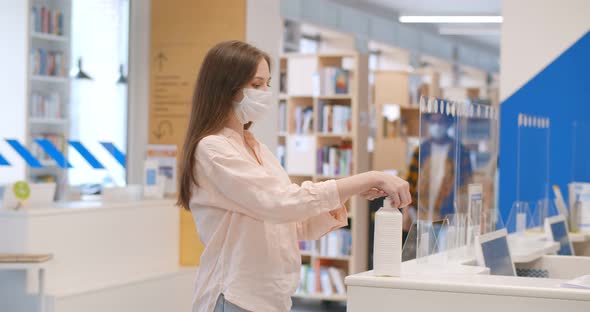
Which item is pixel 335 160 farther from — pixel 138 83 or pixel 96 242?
pixel 96 242

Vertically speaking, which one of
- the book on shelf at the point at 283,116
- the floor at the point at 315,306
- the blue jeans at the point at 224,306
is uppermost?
the book on shelf at the point at 283,116

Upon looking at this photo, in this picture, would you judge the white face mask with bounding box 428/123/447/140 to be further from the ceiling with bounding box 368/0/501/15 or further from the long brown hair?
the ceiling with bounding box 368/0/501/15

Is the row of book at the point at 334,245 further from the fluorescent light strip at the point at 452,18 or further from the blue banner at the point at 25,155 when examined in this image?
the fluorescent light strip at the point at 452,18

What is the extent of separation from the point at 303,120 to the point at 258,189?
631cm

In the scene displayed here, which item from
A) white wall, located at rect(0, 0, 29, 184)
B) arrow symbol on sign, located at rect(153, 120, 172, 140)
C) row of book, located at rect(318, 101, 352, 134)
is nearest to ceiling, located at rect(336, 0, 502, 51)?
row of book, located at rect(318, 101, 352, 134)

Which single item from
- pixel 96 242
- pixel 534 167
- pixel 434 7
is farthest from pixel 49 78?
pixel 434 7

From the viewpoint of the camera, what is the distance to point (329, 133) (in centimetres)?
831

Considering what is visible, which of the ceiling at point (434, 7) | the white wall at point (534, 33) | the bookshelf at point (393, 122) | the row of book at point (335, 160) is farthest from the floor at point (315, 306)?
the ceiling at point (434, 7)

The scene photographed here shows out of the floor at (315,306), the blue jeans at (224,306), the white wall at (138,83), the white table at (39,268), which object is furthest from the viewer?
the floor at (315,306)

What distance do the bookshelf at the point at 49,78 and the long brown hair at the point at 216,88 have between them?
19.2 ft

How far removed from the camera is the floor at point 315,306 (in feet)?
26.3

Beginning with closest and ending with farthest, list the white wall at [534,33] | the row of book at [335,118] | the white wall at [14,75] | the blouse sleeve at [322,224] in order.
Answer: the blouse sleeve at [322,224] → the white wall at [534,33] → the white wall at [14,75] → the row of book at [335,118]

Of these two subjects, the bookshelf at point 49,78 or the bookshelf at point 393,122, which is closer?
the bookshelf at point 49,78

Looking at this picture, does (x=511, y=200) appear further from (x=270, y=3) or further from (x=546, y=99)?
(x=270, y=3)
